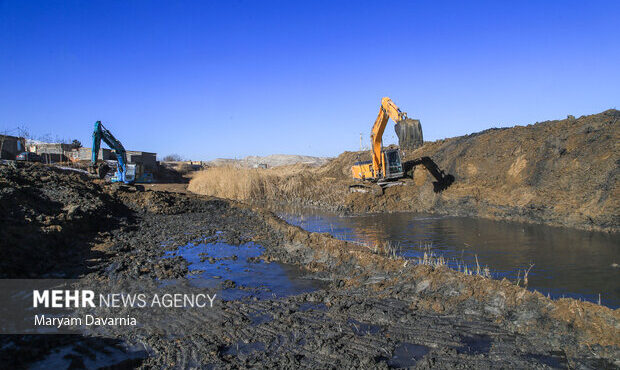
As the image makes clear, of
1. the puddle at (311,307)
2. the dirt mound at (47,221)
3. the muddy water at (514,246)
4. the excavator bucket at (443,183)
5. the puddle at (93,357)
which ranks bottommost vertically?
the puddle at (93,357)

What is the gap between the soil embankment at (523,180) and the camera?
Result: 13.1 m

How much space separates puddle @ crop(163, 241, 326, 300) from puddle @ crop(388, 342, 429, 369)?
2.75 metres

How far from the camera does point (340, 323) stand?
5344mm

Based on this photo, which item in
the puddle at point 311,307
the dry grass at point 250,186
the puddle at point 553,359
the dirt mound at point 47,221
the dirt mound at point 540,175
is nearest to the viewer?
the puddle at point 553,359

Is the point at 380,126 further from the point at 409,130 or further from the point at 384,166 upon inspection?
the point at 409,130

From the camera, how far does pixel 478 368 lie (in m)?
4.09

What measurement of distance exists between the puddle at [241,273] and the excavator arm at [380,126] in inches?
362

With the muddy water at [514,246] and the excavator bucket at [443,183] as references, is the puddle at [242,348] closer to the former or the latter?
the muddy water at [514,246]

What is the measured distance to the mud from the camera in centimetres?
439

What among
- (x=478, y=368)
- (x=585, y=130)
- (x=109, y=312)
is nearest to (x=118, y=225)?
(x=109, y=312)

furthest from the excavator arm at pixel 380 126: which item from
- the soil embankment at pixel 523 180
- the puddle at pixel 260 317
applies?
the puddle at pixel 260 317

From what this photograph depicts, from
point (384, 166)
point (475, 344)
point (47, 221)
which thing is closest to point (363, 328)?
point (475, 344)

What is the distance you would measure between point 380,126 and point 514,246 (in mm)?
9992

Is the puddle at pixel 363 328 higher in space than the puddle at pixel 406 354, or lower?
higher
